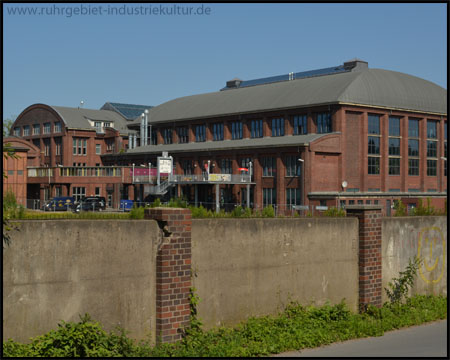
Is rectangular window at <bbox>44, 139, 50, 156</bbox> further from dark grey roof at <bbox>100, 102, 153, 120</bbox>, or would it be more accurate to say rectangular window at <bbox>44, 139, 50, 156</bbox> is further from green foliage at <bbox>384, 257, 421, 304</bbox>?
green foliage at <bbox>384, 257, 421, 304</bbox>

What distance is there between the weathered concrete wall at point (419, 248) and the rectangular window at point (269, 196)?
157 ft

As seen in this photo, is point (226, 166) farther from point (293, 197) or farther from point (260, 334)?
point (260, 334)

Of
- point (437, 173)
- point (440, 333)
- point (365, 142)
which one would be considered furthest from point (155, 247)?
point (437, 173)

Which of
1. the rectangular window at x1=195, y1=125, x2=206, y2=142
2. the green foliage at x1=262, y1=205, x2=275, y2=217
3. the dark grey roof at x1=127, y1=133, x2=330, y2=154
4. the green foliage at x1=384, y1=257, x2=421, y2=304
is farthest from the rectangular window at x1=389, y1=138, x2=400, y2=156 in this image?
the green foliage at x1=262, y1=205, x2=275, y2=217

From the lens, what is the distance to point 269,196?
69688 millimetres

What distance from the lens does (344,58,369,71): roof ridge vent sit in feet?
289

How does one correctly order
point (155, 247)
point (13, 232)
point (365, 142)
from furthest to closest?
point (365, 142), point (155, 247), point (13, 232)

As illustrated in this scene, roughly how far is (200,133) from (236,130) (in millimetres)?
6642

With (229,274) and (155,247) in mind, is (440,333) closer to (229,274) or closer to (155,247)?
(229,274)

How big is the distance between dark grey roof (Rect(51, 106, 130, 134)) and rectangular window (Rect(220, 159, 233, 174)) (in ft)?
112

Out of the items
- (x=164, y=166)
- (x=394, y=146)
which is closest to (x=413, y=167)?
(x=394, y=146)

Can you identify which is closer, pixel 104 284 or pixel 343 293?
pixel 104 284

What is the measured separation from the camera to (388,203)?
228 ft

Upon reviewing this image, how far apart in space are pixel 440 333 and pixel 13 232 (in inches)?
435
